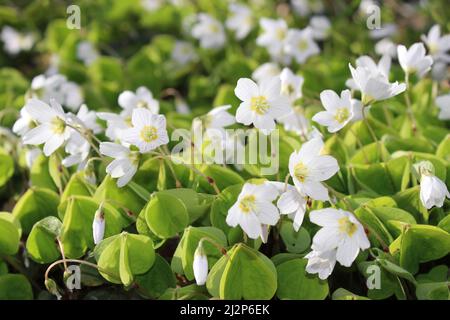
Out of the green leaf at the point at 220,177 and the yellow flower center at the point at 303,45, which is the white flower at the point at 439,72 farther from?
A: the green leaf at the point at 220,177

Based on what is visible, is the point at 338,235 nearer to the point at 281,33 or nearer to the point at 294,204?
the point at 294,204

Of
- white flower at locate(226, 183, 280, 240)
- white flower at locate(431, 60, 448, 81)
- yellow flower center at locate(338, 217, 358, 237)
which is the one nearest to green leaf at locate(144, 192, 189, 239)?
white flower at locate(226, 183, 280, 240)

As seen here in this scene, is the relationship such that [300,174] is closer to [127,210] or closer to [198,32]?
[127,210]

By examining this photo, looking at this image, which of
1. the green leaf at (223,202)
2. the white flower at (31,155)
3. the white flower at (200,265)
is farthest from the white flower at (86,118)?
the white flower at (200,265)

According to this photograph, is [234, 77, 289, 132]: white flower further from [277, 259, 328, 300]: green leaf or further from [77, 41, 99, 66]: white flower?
[77, 41, 99, 66]: white flower

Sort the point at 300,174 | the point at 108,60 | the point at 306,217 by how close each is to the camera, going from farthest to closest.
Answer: the point at 108,60 < the point at 306,217 < the point at 300,174
